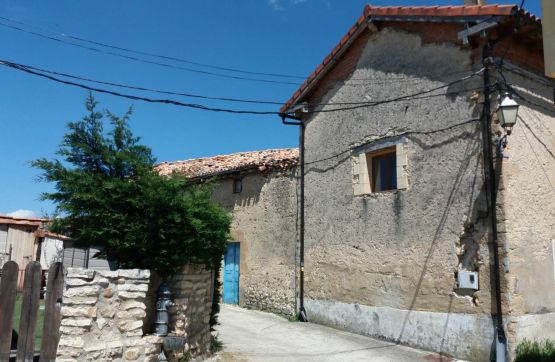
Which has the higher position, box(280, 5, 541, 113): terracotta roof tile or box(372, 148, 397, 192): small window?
box(280, 5, 541, 113): terracotta roof tile

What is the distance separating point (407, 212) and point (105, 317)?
18.1ft

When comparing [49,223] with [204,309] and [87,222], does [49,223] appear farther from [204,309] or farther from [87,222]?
[204,309]

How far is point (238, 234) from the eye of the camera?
42.0 feet

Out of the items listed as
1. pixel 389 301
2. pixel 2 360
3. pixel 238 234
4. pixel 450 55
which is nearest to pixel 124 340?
pixel 2 360

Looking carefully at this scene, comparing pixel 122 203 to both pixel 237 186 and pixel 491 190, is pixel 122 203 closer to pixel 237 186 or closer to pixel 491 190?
pixel 491 190

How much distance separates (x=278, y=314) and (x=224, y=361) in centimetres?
456

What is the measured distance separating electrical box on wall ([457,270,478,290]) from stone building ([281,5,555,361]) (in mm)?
21

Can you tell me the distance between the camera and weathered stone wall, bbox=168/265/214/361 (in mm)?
5918

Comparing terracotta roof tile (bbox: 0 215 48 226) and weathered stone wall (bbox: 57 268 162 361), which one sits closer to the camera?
weathered stone wall (bbox: 57 268 162 361)

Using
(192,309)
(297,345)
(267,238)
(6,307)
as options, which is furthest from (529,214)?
(6,307)

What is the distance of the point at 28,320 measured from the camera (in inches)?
191

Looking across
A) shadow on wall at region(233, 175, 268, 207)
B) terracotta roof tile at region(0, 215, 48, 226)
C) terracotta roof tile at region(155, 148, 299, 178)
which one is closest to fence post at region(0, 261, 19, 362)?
terracotta roof tile at region(155, 148, 299, 178)

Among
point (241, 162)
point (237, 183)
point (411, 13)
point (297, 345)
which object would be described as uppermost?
point (411, 13)

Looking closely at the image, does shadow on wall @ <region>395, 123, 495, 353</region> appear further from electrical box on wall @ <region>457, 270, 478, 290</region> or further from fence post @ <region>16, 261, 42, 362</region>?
fence post @ <region>16, 261, 42, 362</region>
